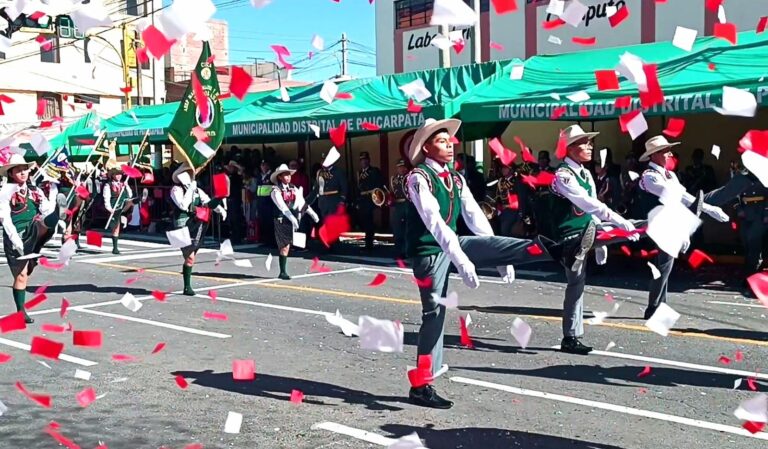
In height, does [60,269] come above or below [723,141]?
below

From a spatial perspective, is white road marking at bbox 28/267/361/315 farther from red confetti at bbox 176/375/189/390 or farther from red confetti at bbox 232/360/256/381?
red confetti at bbox 176/375/189/390

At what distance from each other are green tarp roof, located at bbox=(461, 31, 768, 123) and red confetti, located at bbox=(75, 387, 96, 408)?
309 inches

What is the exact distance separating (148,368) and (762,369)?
4.73 metres

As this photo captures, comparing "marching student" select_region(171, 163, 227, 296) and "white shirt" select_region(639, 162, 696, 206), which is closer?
"white shirt" select_region(639, 162, 696, 206)

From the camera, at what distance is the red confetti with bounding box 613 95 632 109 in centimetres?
1148

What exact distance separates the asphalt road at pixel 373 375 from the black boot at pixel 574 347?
0.09 metres

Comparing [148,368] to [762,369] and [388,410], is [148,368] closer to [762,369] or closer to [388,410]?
[388,410]

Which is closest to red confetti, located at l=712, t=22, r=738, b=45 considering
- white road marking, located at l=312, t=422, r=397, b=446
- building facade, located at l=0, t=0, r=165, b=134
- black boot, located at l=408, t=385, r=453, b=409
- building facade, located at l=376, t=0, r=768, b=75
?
black boot, located at l=408, t=385, r=453, b=409

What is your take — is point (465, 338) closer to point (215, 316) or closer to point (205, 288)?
point (215, 316)

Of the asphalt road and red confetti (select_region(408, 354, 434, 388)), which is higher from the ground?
red confetti (select_region(408, 354, 434, 388))

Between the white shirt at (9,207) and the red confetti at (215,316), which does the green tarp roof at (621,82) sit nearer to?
the red confetti at (215,316)

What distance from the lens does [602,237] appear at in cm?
666

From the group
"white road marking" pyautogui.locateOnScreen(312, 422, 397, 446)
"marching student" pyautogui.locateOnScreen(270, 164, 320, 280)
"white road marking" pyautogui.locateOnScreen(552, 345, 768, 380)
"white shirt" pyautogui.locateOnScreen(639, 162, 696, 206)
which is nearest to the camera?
"white road marking" pyautogui.locateOnScreen(312, 422, 397, 446)

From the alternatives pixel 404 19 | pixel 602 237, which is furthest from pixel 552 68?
pixel 404 19
